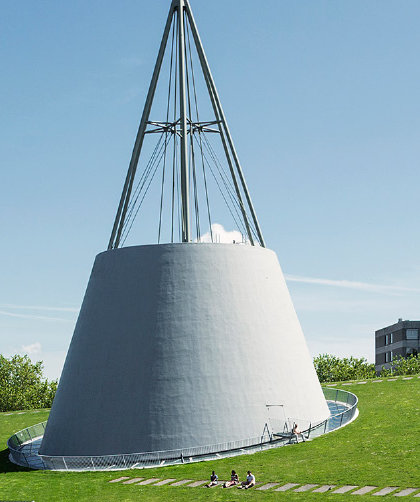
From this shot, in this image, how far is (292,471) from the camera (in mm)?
26812

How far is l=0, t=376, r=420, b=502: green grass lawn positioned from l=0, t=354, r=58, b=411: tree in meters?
58.3

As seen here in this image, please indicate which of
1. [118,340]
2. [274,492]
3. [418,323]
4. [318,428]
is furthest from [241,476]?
[418,323]

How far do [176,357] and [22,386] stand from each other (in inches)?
2698

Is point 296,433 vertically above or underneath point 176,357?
underneath

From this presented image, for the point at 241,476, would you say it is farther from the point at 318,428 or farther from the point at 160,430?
the point at 318,428

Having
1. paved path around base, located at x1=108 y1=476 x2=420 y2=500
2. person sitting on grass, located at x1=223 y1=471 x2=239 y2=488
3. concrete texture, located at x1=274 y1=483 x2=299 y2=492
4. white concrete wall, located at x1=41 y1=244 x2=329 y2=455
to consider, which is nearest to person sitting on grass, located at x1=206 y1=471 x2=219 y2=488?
paved path around base, located at x1=108 y1=476 x2=420 y2=500

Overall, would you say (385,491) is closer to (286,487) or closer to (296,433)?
(286,487)

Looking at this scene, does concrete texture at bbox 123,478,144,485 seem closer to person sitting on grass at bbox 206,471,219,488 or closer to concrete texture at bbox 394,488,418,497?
person sitting on grass at bbox 206,471,219,488

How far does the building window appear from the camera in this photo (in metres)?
113

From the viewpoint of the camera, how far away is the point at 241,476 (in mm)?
27078

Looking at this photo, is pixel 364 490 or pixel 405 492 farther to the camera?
pixel 364 490

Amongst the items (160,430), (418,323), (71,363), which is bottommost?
(160,430)

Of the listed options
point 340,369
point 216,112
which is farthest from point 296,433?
point 340,369

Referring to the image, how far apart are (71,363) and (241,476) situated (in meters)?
13.0
